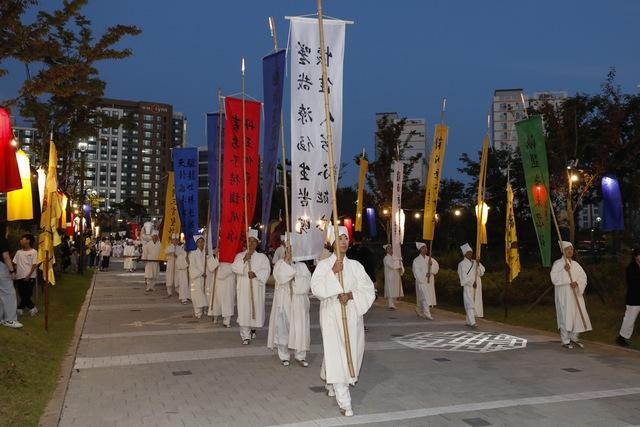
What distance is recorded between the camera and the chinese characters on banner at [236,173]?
34.7 ft

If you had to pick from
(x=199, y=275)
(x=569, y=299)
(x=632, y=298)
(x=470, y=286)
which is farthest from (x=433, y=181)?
(x=199, y=275)

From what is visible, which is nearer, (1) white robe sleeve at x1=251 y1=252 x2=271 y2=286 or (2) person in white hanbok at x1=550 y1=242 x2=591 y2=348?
(2) person in white hanbok at x1=550 y1=242 x2=591 y2=348

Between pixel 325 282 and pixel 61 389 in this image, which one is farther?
pixel 61 389

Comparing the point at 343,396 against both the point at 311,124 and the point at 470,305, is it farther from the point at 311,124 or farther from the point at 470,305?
the point at 470,305

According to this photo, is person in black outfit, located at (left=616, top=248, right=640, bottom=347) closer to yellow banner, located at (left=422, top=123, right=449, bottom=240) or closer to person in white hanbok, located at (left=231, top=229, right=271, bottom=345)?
yellow banner, located at (left=422, top=123, right=449, bottom=240)

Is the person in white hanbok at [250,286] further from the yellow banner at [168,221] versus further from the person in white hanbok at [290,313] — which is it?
the yellow banner at [168,221]

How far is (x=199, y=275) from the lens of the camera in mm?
13227

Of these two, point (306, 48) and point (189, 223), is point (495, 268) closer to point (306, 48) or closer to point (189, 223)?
point (189, 223)

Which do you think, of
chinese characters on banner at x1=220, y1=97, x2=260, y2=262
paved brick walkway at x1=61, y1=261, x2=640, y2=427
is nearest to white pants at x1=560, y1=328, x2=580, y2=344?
paved brick walkway at x1=61, y1=261, x2=640, y2=427

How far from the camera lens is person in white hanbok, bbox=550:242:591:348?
934cm

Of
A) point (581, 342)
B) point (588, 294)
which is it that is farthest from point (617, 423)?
point (588, 294)

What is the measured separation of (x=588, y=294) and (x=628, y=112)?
11.6 meters

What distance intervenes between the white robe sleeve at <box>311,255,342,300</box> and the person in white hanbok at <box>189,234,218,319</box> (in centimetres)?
703

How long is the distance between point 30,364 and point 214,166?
23.3 feet
